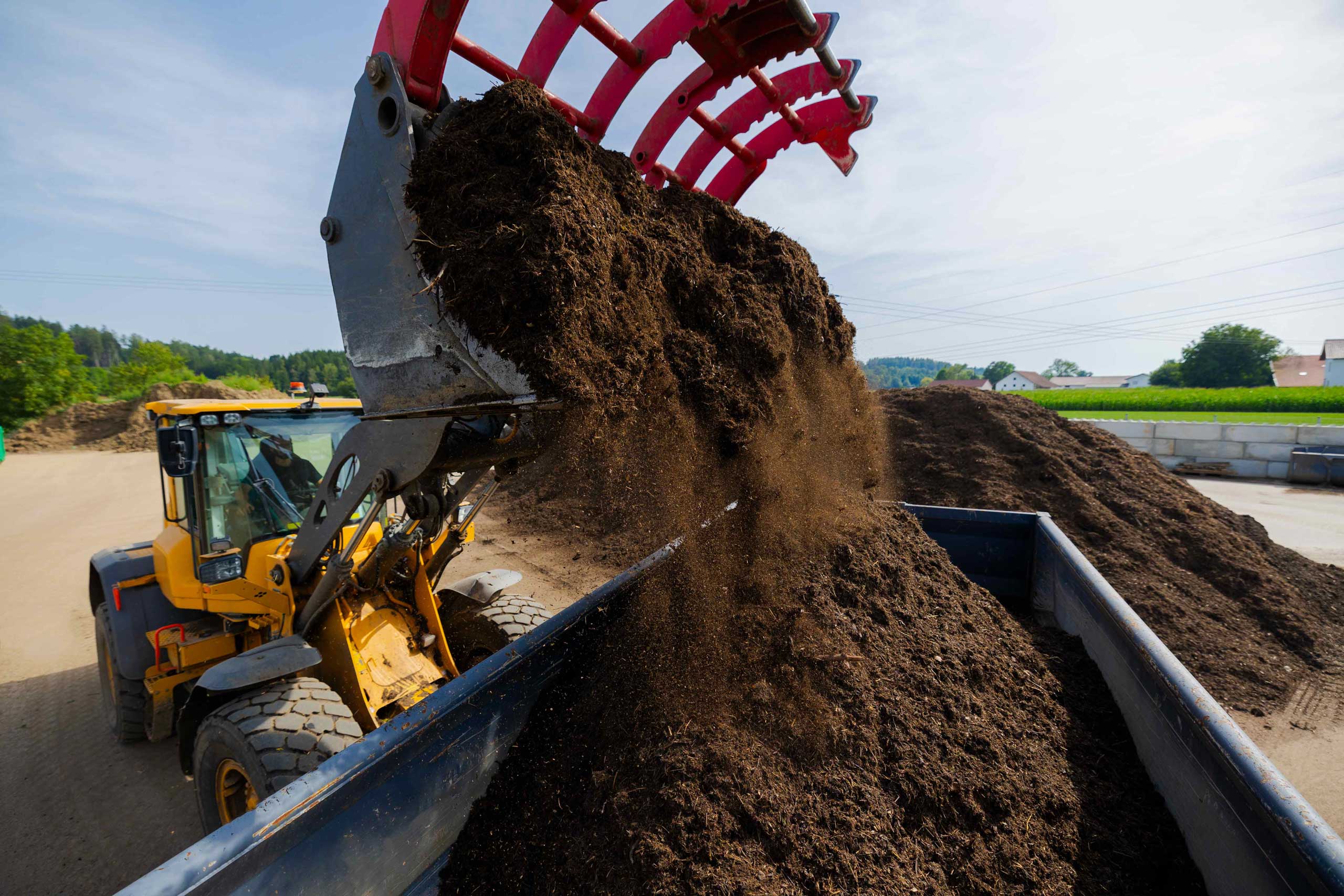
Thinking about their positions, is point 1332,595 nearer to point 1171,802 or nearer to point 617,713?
point 1171,802

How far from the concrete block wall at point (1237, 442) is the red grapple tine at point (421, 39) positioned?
14.2 metres

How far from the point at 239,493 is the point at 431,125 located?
2554 millimetres

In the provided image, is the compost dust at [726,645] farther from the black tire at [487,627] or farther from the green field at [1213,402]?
the green field at [1213,402]

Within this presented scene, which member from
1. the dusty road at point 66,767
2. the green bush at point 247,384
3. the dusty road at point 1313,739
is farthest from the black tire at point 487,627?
the green bush at point 247,384

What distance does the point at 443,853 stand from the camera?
185 cm

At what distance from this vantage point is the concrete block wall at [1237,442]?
12.4 m

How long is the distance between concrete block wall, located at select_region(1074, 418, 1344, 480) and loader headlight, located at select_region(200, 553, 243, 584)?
14513mm

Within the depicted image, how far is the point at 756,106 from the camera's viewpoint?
112 inches

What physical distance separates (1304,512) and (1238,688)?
794cm

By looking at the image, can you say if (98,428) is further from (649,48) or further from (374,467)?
(649,48)

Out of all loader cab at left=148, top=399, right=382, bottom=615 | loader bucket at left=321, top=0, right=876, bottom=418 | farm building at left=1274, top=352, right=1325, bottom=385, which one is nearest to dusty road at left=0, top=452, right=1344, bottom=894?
loader cab at left=148, top=399, right=382, bottom=615

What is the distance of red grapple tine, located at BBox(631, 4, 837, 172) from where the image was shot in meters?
2.21

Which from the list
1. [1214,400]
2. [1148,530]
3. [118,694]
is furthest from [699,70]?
[1214,400]

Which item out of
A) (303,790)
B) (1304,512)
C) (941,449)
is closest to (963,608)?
(303,790)
